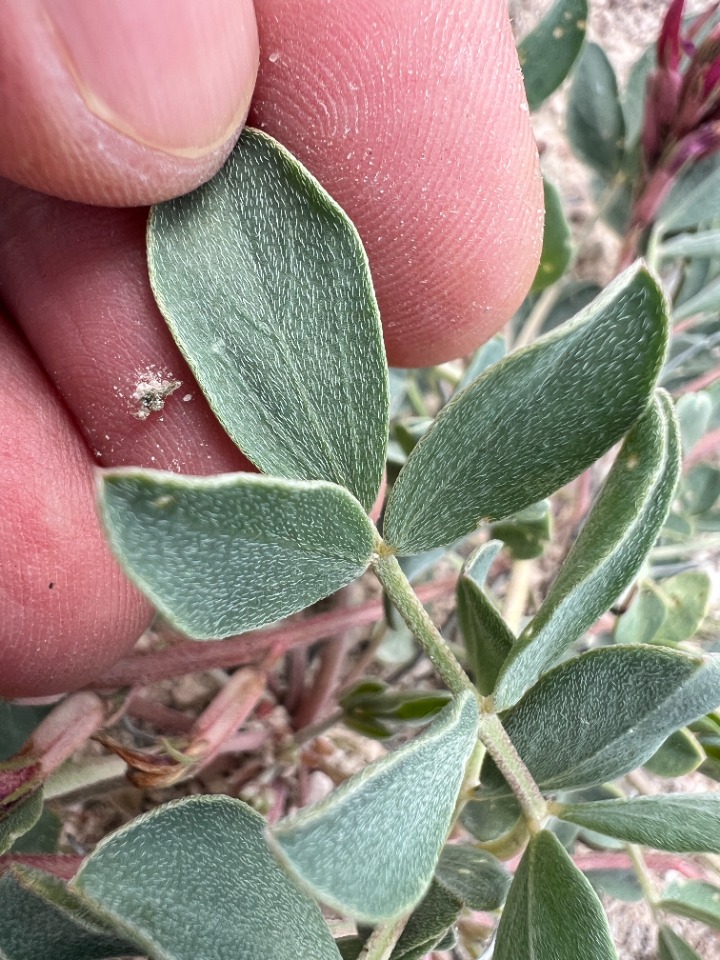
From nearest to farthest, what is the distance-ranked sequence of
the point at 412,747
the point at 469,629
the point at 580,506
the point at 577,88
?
the point at 412,747, the point at 469,629, the point at 577,88, the point at 580,506

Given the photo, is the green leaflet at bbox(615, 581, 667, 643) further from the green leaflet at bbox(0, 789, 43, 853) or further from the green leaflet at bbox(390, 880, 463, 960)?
the green leaflet at bbox(0, 789, 43, 853)

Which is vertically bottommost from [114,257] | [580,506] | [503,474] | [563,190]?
[580,506]

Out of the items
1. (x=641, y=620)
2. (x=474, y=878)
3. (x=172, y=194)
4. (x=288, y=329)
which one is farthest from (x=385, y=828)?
(x=641, y=620)

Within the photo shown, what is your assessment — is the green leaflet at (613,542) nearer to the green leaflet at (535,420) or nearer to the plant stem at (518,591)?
the green leaflet at (535,420)

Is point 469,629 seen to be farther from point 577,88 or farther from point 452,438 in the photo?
point 577,88

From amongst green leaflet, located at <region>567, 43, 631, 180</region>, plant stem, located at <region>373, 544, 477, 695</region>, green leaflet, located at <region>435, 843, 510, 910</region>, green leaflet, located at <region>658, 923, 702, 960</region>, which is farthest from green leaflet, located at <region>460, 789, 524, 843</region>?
A: green leaflet, located at <region>567, 43, 631, 180</region>

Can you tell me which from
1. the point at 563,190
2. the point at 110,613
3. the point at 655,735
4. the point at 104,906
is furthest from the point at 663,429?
the point at 563,190

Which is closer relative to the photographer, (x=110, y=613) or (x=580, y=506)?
(x=110, y=613)
